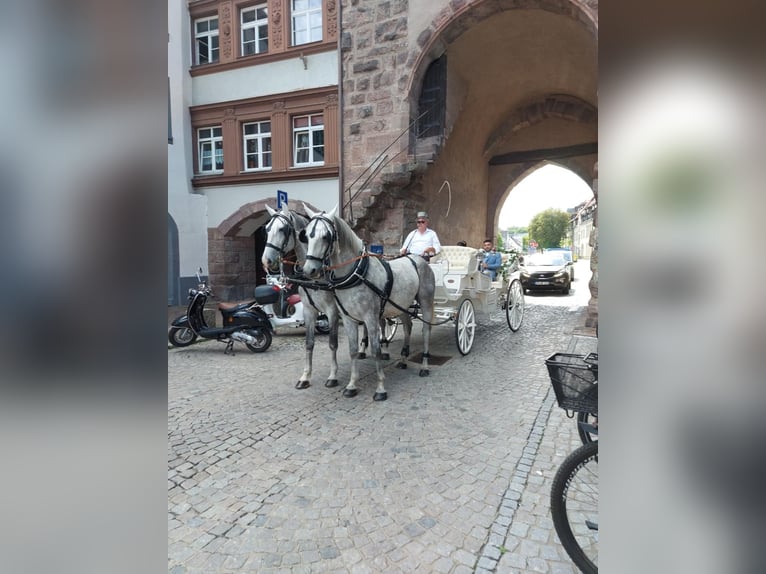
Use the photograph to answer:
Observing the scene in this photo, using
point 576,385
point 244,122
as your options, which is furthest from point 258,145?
point 576,385

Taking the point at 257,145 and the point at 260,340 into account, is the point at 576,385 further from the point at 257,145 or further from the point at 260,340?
the point at 257,145

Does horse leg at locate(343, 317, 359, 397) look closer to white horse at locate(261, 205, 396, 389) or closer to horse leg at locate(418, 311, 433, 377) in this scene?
white horse at locate(261, 205, 396, 389)

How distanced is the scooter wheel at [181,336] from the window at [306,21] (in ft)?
26.2

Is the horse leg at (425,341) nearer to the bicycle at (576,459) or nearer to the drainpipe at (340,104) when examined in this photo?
the bicycle at (576,459)

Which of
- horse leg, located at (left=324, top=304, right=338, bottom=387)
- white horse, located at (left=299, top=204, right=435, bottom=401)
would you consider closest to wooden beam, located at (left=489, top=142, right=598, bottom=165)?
white horse, located at (left=299, top=204, right=435, bottom=401)

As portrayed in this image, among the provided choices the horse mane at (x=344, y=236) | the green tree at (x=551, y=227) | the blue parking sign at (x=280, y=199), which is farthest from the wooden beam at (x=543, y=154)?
the green tree at (x=551, y=227)

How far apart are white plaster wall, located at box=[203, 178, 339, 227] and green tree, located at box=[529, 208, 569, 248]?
6205 centimetres

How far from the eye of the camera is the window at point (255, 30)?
A: 11.7 meters

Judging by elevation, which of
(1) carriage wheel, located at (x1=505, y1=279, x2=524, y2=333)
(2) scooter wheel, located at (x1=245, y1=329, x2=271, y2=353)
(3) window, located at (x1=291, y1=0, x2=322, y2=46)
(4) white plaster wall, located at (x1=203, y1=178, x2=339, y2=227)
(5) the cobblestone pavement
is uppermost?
(3) window, located at (x1=291, y1=0, x2=322, y2=46)

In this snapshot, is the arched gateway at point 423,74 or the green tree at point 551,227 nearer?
the arched gateway at point 423,74

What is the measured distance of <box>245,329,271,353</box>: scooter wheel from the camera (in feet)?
22.4

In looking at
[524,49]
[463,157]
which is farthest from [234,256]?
[524,49]
